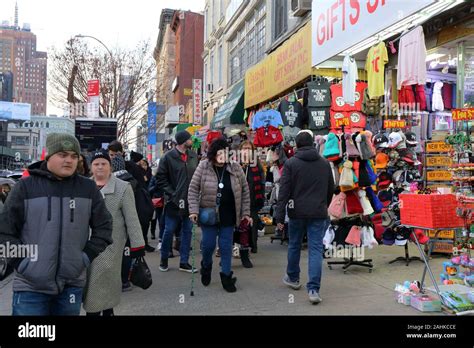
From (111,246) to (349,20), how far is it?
6.91 m

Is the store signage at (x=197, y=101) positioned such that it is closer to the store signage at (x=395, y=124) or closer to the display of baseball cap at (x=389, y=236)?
the store signage at (x=395, y=124)

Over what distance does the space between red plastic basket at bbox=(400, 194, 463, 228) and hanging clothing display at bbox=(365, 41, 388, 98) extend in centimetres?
380

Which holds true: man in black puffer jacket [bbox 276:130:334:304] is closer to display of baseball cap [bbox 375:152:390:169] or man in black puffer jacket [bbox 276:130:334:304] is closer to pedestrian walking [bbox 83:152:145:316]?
pedestrian walking [bbox 83:152:145:316]

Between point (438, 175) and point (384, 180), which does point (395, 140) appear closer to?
point (384, 180)

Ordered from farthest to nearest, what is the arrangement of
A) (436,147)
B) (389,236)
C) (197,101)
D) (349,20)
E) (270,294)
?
(197,101), (349,20), (436,147), (389,236), (270,294)

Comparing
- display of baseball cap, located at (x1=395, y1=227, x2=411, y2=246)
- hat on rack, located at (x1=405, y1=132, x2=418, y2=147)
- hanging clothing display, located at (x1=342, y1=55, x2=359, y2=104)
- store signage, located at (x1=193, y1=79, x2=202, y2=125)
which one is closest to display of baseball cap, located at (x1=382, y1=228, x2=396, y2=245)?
display of baseball cap, located at (x1=395, y1=227, x2=411, y2=246)

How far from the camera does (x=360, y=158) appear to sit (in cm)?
710

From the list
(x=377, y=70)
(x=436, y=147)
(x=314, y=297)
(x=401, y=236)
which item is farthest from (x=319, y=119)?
(x=314, y=297)

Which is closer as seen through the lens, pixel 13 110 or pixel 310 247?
pixel 310 247

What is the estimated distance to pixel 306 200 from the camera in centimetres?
565

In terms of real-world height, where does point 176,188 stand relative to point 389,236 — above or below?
above

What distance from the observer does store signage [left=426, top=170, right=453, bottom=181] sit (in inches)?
325
